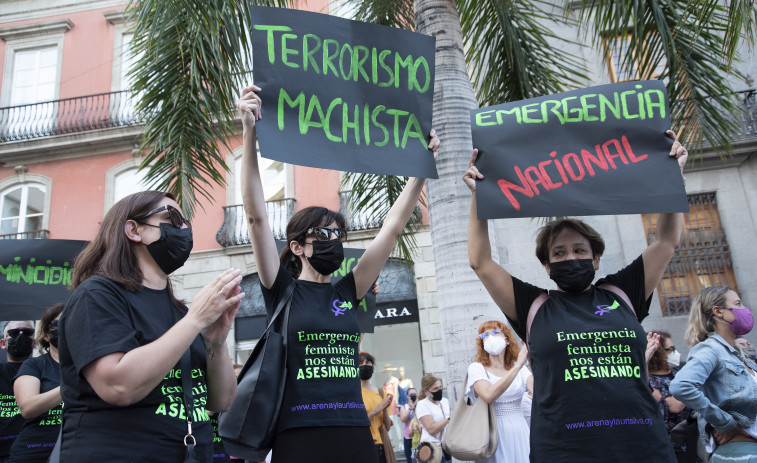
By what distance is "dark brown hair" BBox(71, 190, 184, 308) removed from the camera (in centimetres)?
208

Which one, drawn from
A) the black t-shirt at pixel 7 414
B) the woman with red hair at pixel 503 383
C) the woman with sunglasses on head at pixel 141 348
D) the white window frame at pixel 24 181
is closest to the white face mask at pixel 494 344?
the woman with red hair at pixel 503 383

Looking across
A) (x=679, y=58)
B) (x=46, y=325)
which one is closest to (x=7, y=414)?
(x=46, y=325)

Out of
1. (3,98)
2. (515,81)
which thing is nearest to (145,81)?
(515,81)

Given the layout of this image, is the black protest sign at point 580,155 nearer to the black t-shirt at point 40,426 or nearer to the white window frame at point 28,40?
the black t-shirt at point 40,426

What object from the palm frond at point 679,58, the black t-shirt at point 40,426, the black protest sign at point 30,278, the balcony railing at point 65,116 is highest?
the balcony railing at point 65,116

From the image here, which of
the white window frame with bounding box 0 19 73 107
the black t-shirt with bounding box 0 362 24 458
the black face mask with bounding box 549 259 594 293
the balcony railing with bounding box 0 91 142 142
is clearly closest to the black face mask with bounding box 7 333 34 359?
the black t-shirt with bounding box 0 362 24 458

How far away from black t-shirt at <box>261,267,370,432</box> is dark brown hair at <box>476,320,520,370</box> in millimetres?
1826

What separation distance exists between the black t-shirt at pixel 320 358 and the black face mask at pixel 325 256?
0.28ft

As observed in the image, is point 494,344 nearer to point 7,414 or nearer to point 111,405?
point 111,405

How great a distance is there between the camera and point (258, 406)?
2354 mm

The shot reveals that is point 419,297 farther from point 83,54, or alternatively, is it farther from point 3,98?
point 3,98

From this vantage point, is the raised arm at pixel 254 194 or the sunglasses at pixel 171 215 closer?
the sunglasses at pixel 171 215

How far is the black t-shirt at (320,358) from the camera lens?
241 centimetres

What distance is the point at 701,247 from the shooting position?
1162 cm
